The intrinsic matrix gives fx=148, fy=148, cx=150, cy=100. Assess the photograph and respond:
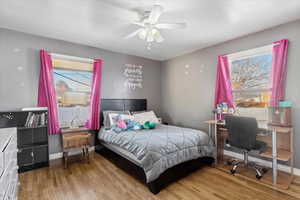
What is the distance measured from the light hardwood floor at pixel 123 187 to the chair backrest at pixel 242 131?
0.54m

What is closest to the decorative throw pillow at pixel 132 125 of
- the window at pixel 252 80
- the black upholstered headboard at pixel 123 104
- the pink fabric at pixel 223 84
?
the black upholstered headboard at pixel 123 104

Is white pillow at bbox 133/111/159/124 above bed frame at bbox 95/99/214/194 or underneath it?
above

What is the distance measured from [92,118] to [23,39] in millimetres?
1991

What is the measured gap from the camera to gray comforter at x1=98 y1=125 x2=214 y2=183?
1977 millimetres

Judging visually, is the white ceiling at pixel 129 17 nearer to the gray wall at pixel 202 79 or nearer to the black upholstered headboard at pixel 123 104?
the gray wall at pixel 202 79

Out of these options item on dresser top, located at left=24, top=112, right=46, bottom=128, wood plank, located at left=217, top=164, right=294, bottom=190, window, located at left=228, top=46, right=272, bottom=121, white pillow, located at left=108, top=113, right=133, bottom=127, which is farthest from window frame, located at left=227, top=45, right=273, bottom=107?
item on dresser top, located at left=24, top=112, right=46, bottom=128

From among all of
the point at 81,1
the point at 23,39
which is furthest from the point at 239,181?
the point at 23,39

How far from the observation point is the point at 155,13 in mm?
1929

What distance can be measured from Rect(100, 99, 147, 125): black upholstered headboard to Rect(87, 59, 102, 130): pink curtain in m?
0.17

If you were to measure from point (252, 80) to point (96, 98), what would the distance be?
3.35 m

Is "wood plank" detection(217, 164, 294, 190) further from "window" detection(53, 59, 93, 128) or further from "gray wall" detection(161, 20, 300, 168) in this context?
"window" detection(53, 59, 93, 128)

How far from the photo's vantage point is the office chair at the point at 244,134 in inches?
88.3

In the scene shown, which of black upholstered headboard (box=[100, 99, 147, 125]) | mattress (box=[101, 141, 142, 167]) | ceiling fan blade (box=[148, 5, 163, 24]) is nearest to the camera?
ceiling fan blade (box=[148, 5, 163, 24])

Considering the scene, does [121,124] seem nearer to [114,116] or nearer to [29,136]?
[114,116]
